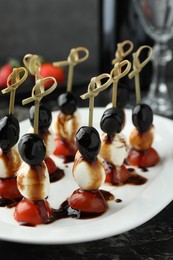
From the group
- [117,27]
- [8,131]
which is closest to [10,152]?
[8,131]

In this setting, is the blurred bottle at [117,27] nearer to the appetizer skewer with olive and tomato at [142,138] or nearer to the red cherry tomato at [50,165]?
the appetizer skewer with olive and tomato at [142,138]

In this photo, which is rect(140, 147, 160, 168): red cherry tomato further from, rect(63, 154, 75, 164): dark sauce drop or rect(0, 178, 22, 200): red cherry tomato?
rect(0, 178, 22, 200): red cherry tomato

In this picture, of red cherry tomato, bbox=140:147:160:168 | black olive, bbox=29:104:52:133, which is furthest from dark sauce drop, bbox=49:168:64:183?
red cherry tomato, bbox=140:147:160:168

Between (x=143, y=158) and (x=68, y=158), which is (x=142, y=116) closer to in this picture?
(x=143, y=158)

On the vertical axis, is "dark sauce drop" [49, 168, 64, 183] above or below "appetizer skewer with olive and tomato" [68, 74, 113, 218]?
below

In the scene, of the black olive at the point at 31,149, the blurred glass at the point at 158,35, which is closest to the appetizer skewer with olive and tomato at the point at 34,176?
the black olive at the point at 31,149
